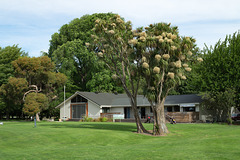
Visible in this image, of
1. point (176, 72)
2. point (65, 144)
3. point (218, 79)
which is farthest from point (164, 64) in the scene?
point (218, 79)

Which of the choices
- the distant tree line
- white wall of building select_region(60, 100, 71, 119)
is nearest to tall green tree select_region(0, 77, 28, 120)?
the distant tree line

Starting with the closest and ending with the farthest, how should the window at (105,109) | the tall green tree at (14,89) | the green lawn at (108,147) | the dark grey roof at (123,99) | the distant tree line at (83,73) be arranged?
1. the green lawn at (108,147)
2. the distant tree line at (83,73)
3. the dark grey roof at (123,99)
4. the tall green tree at (14,89)
5. the window at (105,109)

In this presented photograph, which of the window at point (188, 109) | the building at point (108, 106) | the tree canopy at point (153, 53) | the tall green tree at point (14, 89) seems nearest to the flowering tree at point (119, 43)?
the tree canopy at point (153, 53)

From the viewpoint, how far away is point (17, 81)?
160 ft

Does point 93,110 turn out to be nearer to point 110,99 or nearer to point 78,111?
point 78,111

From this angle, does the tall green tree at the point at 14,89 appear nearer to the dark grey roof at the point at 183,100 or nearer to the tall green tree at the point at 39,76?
the tall green tree at the point at 39,76

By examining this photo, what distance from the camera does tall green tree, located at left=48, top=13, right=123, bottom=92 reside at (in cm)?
6116

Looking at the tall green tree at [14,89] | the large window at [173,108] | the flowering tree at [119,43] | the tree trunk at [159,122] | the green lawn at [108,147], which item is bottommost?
the green lawn at [108,147]

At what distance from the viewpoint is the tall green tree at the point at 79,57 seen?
6116 centimetres

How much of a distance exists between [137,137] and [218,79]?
20.5 meters

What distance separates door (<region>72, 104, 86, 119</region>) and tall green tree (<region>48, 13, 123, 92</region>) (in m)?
7.52

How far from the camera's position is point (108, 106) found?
52938 millimetres

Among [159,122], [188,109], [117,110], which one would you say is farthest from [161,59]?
[117,110]

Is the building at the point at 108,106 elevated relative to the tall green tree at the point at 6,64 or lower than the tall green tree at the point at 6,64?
lower
